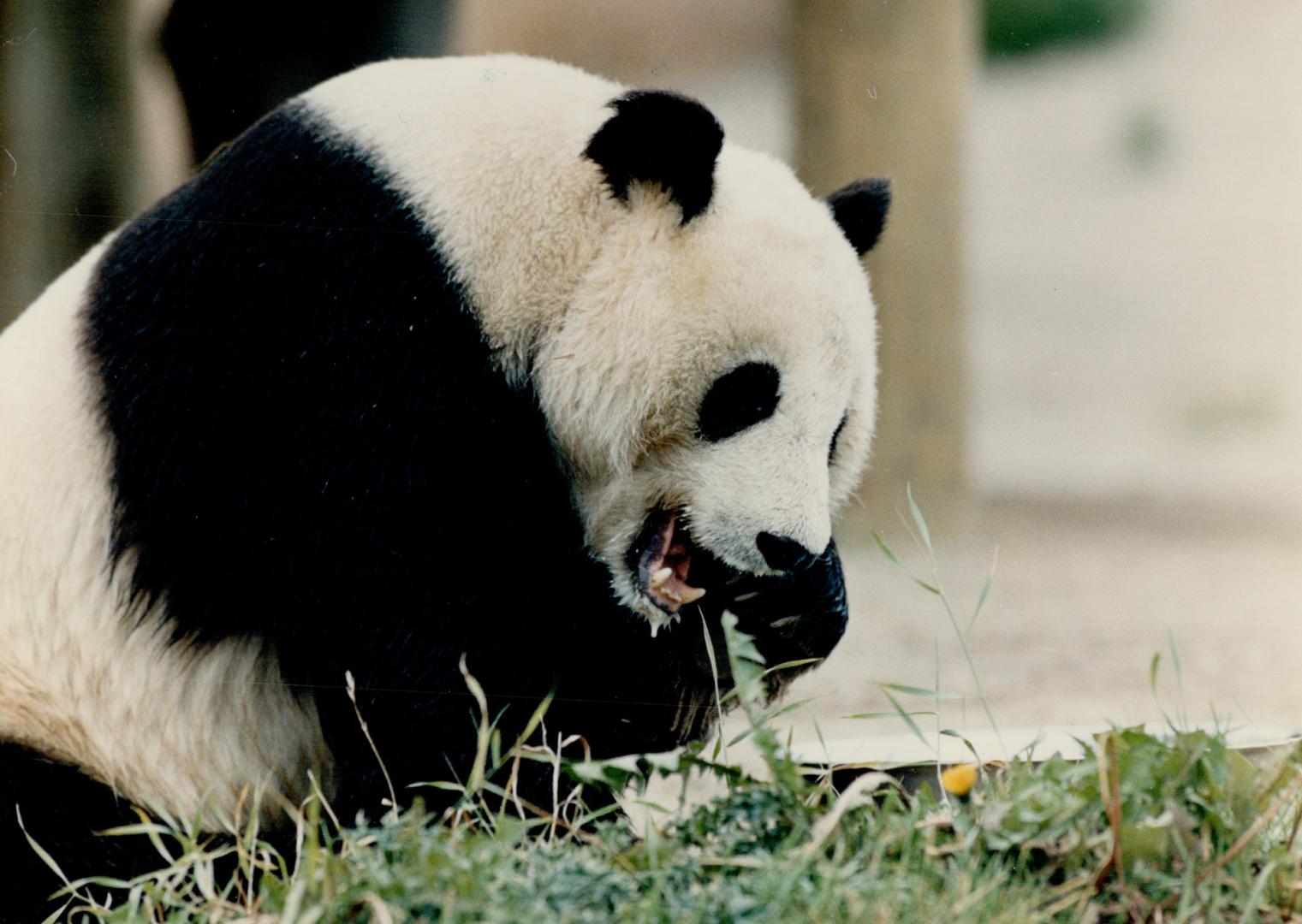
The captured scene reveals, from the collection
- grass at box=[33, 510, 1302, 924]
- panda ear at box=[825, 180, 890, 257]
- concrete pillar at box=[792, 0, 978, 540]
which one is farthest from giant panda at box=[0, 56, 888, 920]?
concrete pillar at box=[792, 0, 978, 540]

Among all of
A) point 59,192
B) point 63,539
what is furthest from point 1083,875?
point 59,192

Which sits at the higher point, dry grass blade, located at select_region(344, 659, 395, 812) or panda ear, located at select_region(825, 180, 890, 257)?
panda ear, located at select_region(825, 180, 890, 257)

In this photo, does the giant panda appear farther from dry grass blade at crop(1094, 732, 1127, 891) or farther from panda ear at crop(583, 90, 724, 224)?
dry grass blade at crop(1094, 732, 1127, 891)

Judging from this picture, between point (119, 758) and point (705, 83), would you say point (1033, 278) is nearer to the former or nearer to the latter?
point (705, 83)

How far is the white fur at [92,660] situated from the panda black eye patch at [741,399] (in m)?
1.09

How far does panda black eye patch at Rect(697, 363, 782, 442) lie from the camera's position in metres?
2.81

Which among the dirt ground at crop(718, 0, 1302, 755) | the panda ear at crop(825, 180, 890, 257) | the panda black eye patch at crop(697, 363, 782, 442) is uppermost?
the panda ear at crop(825, 180, 890, 257)

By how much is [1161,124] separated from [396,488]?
248 inches

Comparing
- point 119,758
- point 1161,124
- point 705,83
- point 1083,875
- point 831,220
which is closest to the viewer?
point 1083,875

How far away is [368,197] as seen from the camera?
→ 8.80 ft

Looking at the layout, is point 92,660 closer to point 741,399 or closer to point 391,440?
point 391,440

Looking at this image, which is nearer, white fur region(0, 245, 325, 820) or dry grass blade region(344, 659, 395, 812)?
dry grass blade region(344, 659, 395, 812)

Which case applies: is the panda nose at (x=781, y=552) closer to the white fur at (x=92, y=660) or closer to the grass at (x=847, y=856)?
the grass at (x=847, y=856)

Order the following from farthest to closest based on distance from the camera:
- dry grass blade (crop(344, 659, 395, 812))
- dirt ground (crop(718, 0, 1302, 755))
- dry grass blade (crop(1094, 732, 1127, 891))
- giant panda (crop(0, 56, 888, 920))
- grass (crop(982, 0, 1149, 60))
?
1. grass (crop(982, 0, 1149, 60))
2. dirt ground (crop(718, 0, 1302, 755))
3. giant panda (crop(0, 56, 888, 920))
4. dry grass blade (crop(344, 659, 395, 812))
5. dry grass blade (crop(1094, 732, 1127, 891))
